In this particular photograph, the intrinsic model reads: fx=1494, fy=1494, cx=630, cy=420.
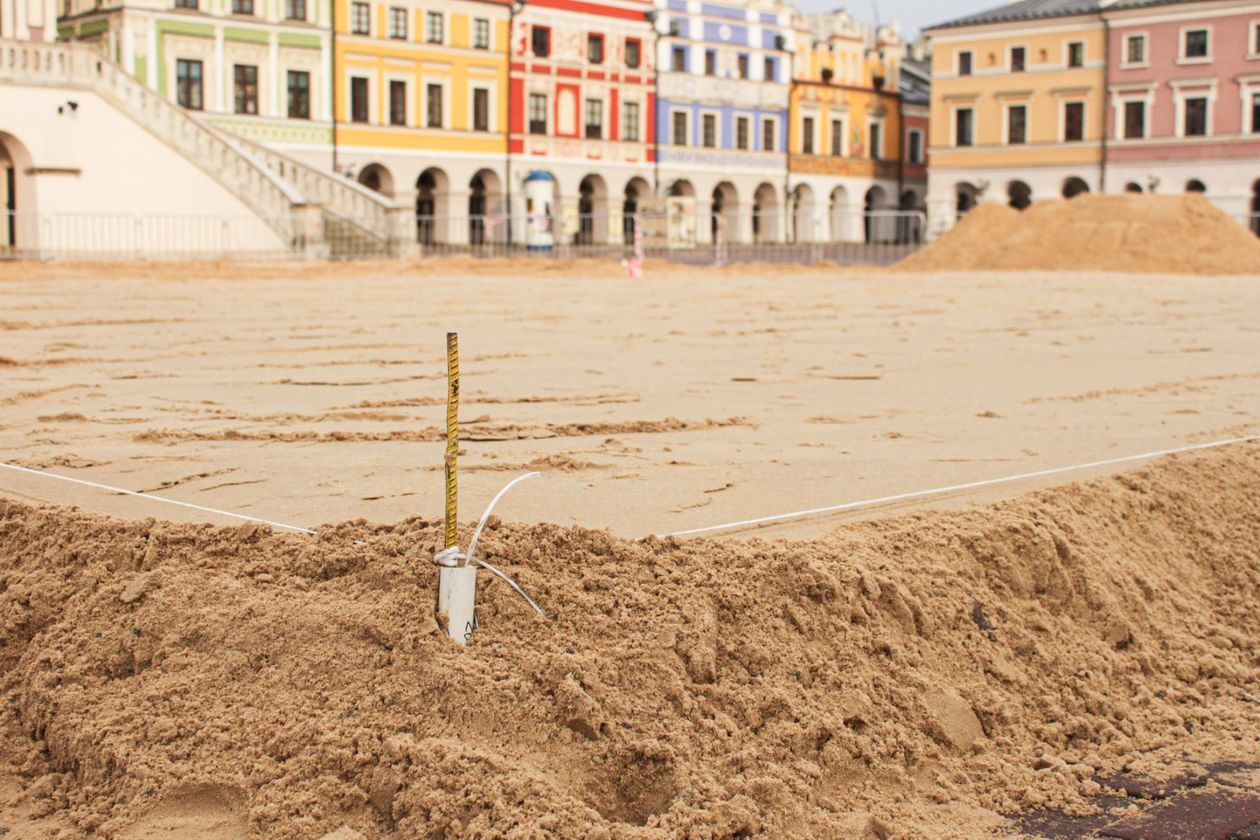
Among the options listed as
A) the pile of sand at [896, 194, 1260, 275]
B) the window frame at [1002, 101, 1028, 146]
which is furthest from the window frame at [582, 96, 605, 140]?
the pile of sand at [896, 194, 1260, 275]

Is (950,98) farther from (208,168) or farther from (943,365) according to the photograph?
(943,365)

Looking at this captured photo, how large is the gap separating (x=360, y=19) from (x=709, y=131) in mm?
18845

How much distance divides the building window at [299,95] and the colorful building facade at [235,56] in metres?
0.04

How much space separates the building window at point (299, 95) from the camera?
5384 centimetres

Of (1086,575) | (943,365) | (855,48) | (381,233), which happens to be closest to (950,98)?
(855,48)

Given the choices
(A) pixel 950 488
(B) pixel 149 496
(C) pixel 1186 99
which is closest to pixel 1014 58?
(C) pixel 1186 99

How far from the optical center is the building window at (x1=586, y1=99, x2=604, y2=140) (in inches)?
2506

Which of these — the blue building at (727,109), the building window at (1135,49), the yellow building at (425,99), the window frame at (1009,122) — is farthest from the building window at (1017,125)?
the yellow building at (425,99)

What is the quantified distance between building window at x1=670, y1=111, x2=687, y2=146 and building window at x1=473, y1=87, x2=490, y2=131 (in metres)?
10.3

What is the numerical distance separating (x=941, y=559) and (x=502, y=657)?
1.81 m

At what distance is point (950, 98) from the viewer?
73.4 m

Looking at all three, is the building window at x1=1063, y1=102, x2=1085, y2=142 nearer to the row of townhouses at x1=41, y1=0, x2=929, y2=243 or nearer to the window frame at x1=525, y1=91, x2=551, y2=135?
the row of townhouses at x1=41, y1=0, x2=929, y2=243

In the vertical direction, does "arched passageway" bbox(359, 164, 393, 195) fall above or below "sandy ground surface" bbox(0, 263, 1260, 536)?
above

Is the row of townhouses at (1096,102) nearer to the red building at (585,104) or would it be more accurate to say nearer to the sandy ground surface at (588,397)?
the red building at (585,104)
